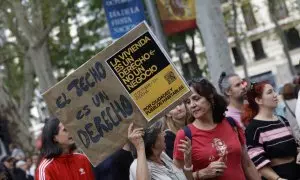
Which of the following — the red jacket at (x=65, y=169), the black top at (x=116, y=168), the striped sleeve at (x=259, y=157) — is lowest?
the striped sleeve at (x=259, y=157)

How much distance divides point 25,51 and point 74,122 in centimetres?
2101

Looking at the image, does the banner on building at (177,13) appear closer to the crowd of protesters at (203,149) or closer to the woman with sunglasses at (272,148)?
the crowd of protesters at (203,149)

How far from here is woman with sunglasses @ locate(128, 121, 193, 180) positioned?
509 cm

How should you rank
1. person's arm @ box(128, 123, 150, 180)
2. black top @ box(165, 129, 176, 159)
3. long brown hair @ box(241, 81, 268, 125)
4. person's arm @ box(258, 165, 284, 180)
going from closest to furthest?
person's arm @ box(128, 123, 150, 180), person's arm @ box(258, 165, 284, 180), long brown hair @ box(241, 81, 268, 125), black top @ box(165, 129, 176, 159)

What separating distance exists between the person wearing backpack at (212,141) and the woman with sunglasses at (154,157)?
0.10 meters

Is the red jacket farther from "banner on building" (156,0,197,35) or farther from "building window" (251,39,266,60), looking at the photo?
"building window" (251,39,266,60)

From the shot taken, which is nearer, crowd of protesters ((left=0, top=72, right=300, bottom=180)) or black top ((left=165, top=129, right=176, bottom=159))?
crowd of protesters ((left=0, top=72, right=300, bottom=180))

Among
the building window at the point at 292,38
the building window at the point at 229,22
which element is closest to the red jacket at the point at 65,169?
the building window at the point at 229,22

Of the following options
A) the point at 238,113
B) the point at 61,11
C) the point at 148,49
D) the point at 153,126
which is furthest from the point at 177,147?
the point at 61,11

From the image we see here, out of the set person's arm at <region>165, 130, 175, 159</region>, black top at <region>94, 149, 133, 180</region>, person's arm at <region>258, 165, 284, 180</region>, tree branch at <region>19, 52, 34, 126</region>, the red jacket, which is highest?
the red jacket

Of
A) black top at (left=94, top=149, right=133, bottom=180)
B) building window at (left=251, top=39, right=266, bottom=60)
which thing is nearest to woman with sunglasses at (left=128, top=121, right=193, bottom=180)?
black top at (left=94, top=149, right=133, bottom=180)

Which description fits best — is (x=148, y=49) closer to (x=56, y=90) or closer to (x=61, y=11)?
(x=56, y=90)

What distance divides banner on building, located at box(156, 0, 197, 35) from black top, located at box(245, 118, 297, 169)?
685 centimetres

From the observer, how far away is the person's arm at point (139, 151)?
5.03 meters
